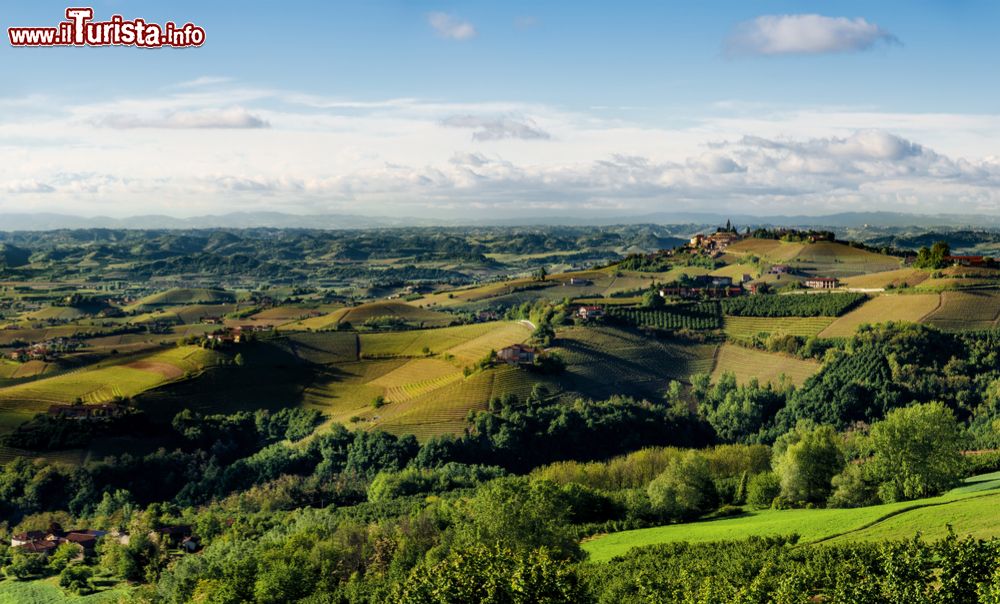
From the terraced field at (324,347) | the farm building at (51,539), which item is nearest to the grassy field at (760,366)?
→ the terraced field at (324,347)

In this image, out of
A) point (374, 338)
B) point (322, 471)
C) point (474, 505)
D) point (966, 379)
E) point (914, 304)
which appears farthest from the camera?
point (374, 338)

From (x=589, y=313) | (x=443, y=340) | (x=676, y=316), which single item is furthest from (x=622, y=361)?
(x=443, y=340)

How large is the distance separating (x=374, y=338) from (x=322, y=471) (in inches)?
2136

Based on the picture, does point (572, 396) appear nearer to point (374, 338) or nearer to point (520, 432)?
point (520, 432)

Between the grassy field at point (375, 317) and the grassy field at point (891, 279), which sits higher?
the grassy field at point (891, 279)

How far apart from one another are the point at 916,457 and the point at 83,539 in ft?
217

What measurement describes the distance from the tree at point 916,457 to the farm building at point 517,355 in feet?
208

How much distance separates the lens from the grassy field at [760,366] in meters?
117

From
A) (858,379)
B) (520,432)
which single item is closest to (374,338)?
(520,432)

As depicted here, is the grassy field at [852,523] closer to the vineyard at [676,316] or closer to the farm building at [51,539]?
the farm building at [51,539]

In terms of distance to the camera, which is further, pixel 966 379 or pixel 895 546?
pixel 966 379

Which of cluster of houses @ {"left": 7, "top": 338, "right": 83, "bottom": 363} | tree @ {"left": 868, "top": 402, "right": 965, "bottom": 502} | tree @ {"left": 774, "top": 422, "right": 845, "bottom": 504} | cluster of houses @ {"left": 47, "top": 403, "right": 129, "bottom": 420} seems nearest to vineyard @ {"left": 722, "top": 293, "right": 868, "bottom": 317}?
tree @ {"left": 774, "top": 422, "right": 845, "bottom": 504}

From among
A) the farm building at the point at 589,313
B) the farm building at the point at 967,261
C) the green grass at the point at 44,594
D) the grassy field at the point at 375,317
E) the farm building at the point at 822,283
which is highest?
the farm building at the point at 967,261

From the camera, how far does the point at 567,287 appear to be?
19738 cm
